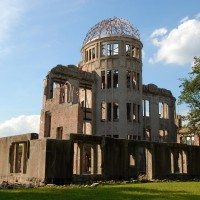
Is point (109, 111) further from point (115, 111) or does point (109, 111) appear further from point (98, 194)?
point (98, 194)

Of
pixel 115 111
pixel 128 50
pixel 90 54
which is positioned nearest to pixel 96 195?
pixel 115 111

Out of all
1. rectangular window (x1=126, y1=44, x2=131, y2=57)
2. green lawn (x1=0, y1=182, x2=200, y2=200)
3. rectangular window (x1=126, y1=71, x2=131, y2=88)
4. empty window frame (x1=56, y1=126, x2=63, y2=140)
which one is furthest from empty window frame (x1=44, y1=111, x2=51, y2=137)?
green lawn (x1=0, y1=182, x2=200, y2=200)

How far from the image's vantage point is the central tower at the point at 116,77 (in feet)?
116

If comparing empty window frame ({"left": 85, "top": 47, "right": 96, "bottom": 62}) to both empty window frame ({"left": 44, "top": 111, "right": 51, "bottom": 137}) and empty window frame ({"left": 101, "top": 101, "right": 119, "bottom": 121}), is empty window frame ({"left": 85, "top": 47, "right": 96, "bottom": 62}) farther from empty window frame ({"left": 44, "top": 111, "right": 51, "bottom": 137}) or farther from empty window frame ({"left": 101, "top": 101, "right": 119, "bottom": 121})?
empty window frame ({"left": 44, "top": 111, "right": 51, "bottom": 137})

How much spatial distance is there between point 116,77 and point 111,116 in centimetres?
413

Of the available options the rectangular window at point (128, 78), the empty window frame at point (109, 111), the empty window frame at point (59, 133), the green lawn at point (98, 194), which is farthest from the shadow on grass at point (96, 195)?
the rectangular window at point (128, 78)

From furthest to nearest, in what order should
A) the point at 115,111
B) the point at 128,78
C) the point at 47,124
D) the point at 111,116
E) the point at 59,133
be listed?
1. the point at 128,78
2. the point at 115,111
3. the point at 111,116
4. the point at 47,124
5. the point at 59,133

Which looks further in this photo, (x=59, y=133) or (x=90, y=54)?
(x=90, y=54)

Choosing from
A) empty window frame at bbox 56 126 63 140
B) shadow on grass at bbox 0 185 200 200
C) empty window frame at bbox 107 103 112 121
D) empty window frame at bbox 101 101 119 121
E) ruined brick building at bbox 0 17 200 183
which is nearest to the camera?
shadow on grass at bbox 0 185 200 200

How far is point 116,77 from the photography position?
122 ft

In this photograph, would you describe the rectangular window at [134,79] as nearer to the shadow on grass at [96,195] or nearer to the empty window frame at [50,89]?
the empty window frame at [50,89]

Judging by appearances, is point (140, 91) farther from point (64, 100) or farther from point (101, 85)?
point (64, 100)

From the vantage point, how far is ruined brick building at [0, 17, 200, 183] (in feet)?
81.3

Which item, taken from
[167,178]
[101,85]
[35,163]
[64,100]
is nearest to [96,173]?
[35,163]
